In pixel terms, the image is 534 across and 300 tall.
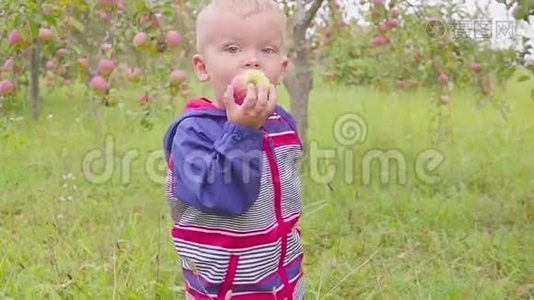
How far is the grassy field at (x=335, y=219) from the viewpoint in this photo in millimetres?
2062

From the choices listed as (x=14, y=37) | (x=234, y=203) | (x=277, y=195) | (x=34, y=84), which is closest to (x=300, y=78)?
(x=14, y=37)

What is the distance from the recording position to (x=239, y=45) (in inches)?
44.4

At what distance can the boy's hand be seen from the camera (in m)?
1.01

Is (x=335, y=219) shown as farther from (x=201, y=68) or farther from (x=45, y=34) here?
(x=201, y=68)

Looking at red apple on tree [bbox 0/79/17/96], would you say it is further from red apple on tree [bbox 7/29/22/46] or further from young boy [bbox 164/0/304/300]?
young boy [bbox 164/0/304/300]

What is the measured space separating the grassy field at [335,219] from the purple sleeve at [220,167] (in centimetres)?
85

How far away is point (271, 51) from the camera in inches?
45.2

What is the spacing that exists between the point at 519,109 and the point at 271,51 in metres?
4.61

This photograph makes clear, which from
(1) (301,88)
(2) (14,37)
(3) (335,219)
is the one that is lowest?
(3) (335,219)

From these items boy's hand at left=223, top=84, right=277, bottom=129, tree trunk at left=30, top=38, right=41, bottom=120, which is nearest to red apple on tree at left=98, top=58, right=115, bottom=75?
boy's hand at left=223, top=84, right=277, bottom=129

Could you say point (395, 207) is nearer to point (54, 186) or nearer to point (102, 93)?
point (102, 93)

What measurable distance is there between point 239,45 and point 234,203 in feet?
0.82

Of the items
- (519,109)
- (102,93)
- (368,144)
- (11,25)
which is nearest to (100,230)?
(102,93)

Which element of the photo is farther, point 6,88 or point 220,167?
point 6,88
